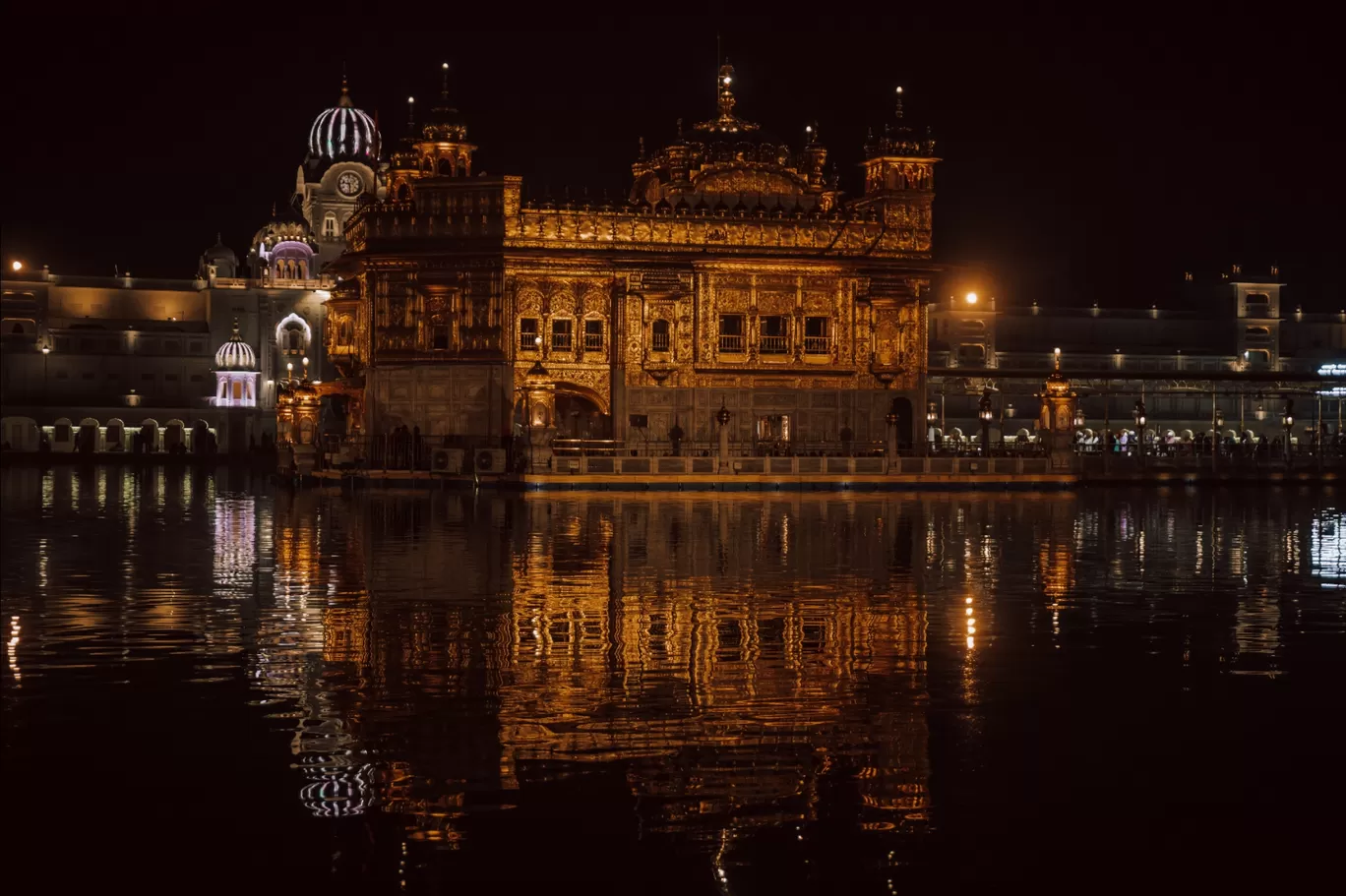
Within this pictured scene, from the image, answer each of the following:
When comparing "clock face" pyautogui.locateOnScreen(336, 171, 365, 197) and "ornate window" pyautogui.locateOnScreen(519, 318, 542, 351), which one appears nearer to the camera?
"ornate window" pyautogui.locateOnScreen(519, 318, 542, 351)

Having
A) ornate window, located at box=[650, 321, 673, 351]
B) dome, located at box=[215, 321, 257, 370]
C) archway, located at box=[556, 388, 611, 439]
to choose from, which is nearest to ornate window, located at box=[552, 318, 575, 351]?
archway, located at box=[556, 388, 611, 439]

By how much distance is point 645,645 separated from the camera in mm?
14500

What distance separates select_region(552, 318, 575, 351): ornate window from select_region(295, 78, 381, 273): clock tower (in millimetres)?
56769

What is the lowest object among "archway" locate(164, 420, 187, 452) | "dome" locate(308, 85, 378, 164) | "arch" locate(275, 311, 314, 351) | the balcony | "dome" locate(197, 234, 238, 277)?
"archway" locate(164, 420, 187, 452)

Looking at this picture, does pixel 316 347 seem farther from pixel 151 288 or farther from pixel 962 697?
pixel 962 697

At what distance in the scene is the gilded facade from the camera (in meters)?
55.7

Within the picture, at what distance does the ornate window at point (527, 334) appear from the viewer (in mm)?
55812

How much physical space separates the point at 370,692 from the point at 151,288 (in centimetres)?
10048

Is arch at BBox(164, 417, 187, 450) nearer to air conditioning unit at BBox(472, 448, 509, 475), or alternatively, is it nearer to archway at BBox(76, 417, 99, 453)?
archway at BBox(76, 417, 99, 453)

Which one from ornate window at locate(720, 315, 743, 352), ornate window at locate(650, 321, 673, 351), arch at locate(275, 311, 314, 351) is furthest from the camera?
arch at locate(275, 311, 314, 351)

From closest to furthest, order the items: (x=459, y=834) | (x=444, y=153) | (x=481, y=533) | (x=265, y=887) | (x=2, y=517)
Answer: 1. (x=265, y=887)
2. (x=459, y=834)
3. (x=481, y=533)
4. (x=2, y=517)
5. (x=444, y=153)

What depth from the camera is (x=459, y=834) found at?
8.38 m

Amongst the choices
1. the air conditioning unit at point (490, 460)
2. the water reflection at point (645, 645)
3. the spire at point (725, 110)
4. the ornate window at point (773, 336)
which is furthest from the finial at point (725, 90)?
the water reflection at point (645, 645)

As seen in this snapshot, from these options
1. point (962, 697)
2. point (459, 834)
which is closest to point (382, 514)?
point (962, 697)
